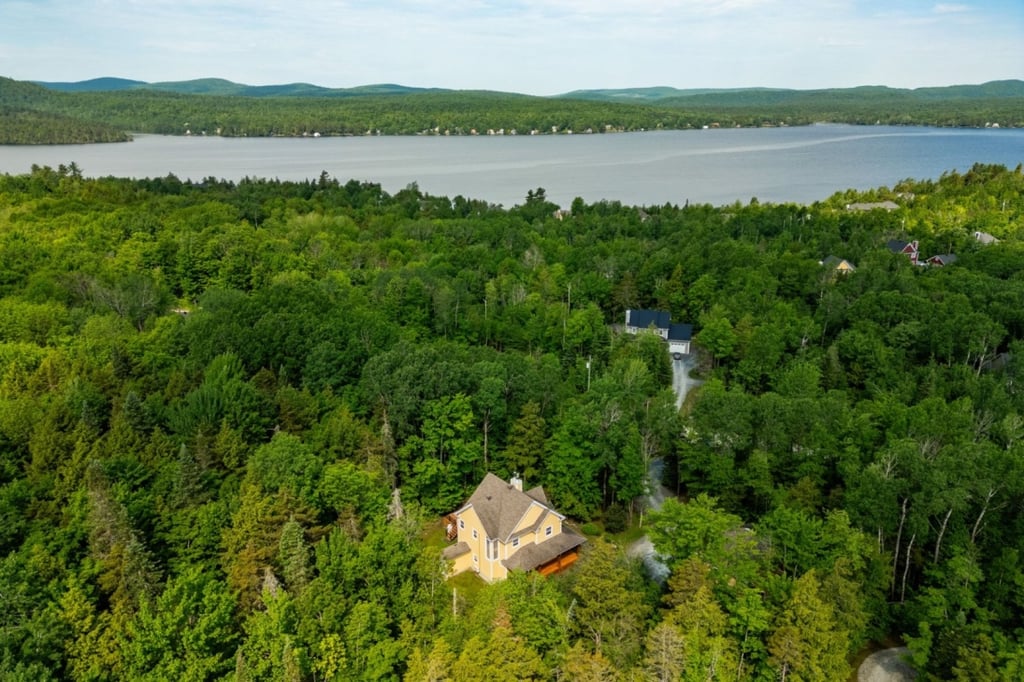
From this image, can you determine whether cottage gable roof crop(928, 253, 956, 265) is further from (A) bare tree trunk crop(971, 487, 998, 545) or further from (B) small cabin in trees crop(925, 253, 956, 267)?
(A) bare tree trunk crop(971, 487, 998, 545)

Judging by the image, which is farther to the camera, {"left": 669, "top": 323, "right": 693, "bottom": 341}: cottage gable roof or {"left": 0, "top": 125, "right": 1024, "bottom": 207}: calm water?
{"left": 0, "top": 125, "right": 1024, "bottom": 207}: calm water

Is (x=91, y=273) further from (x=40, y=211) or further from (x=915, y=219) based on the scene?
(x=915, y=219)

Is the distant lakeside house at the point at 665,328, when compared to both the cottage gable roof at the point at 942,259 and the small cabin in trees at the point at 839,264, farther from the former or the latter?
the cottage gable roof at the point at 942,259

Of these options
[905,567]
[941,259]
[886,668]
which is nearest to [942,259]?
[941,259]

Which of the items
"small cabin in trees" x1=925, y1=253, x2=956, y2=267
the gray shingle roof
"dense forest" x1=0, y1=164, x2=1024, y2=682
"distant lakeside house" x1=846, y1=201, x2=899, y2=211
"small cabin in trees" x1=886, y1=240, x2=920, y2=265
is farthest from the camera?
"distant lakeside house" x1=846, y1=201, x2=899, y2=211

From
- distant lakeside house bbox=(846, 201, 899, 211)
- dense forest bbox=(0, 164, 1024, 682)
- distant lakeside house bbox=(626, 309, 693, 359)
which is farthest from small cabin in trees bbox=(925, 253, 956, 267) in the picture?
distant lakeside house bbox=(626, 309, 693, 359)

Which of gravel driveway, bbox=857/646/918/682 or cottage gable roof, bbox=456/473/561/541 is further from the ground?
cottage gable roof, bbox=456/473/561/541

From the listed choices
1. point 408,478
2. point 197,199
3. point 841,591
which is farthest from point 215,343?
point 197,199
